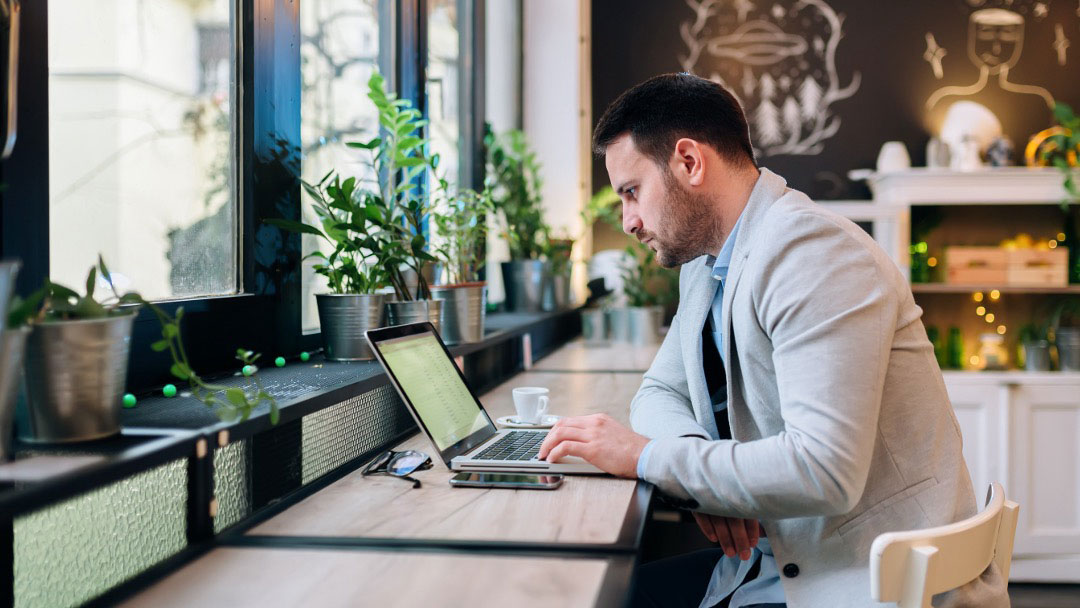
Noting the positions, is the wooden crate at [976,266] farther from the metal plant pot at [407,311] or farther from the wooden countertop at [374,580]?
the wooden countertop at [374,580]

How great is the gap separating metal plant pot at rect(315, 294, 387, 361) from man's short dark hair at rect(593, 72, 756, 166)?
0.64 meters

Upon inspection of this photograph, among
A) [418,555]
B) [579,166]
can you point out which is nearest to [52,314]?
[418,555]

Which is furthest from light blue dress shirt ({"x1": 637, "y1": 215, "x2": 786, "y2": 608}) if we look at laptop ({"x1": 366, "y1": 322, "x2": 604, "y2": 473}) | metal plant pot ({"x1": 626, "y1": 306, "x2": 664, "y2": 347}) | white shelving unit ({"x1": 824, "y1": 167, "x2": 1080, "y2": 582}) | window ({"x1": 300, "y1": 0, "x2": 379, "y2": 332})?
white shelving unit ({"x1": 824, "y1": 167, "x2": 1080, "y2": 582})

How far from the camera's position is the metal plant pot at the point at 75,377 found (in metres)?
0.98

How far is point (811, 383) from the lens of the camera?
1.25 m

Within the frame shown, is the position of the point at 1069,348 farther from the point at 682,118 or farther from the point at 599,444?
the point at 599,444

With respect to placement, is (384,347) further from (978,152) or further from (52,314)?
(978,152)

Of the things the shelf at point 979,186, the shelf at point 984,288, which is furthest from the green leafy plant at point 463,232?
the shelf at point 984,288

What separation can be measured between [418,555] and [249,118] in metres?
1.03

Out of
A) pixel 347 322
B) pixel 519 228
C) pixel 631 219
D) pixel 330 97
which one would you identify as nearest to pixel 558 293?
pixel 519 228

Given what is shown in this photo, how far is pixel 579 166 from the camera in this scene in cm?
445

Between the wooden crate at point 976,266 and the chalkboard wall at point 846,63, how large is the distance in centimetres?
55

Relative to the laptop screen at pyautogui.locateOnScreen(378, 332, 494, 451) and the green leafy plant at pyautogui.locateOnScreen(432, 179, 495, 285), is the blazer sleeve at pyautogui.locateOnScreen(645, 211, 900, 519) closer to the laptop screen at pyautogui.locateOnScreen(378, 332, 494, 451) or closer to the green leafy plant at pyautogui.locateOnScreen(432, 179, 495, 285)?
the laptop screen at pyautogui.locateOnScreen(378, 332, 494, 451)

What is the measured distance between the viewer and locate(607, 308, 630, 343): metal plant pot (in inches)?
151
